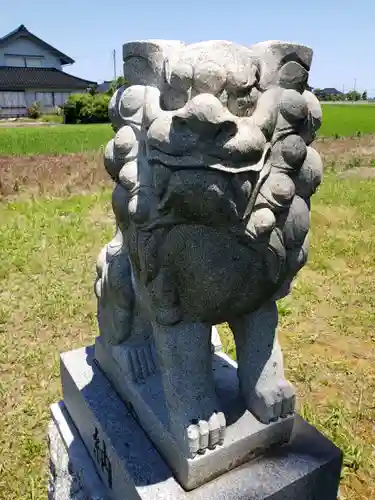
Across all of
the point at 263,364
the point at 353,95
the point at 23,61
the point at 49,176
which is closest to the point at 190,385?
the point at 263,364

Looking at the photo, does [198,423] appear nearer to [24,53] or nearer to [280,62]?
[280,62]

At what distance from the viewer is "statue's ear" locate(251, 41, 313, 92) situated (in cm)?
A: 99

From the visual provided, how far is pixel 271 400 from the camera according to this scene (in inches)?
51.8

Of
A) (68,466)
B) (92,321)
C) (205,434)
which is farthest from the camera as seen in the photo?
(92,321)

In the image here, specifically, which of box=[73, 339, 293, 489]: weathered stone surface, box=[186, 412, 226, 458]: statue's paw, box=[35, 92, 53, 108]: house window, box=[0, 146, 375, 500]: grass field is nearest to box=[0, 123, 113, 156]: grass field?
box=[0, 146, 375, 500]: grass field

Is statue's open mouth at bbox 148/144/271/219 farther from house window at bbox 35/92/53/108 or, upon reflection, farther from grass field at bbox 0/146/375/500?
house window at bbox 35/92/53/108

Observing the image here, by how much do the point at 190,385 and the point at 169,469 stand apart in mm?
265

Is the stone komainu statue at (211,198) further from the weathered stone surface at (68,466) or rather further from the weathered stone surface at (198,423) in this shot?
the weathered stone surface at (68,466)

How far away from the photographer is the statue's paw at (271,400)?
1.32m

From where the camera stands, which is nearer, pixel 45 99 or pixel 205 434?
pixel 205 434

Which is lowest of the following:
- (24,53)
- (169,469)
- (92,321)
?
(92,321)

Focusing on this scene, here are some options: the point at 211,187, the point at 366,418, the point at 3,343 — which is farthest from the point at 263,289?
the point at 3,343

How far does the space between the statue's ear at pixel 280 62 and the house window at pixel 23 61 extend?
35.5 metres

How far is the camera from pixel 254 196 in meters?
1.00
